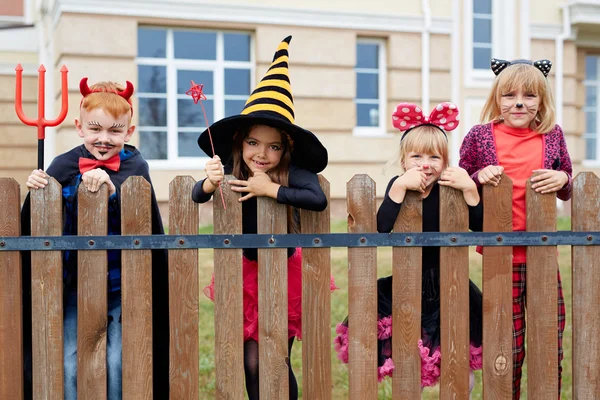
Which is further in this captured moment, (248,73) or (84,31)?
(248,73)

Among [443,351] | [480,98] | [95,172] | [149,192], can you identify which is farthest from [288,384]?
[480,98]

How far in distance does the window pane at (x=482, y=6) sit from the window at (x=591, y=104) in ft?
9.26

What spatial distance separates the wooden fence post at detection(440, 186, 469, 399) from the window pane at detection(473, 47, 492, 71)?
10.2 m

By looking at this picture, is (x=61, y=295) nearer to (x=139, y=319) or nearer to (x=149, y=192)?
(x=139, y=319)

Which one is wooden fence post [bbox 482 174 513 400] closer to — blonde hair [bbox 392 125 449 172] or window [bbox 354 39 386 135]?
blonde hair [bbox 392 125 449 172]

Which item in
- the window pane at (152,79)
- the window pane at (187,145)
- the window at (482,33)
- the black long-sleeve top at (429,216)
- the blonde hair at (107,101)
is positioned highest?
the window at (482,33)

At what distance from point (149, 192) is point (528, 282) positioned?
5.34 feet

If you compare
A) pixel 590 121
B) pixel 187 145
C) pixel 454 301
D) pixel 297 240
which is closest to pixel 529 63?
pixel 454 301

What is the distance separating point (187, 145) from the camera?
1109 cm

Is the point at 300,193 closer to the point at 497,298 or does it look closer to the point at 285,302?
the point at 285,302

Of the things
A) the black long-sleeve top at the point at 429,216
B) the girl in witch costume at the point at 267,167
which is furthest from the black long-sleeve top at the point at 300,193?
the black long-sleeve top at the point at 429,216

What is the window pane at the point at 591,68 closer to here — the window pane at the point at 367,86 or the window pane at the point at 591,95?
the window pane at the point at 591,95

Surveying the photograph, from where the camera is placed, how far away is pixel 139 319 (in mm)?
2656

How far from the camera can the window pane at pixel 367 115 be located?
38.5 ft
